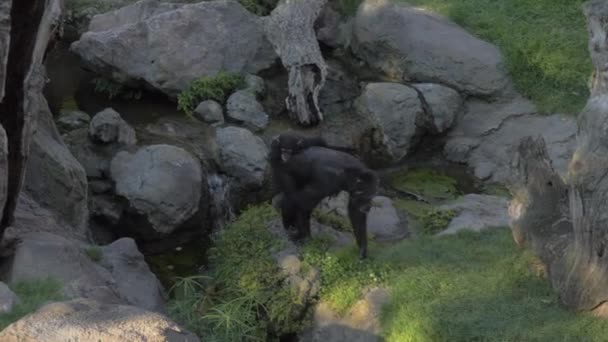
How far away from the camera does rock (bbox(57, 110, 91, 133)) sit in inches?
505

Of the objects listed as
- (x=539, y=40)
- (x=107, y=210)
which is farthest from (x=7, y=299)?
(x=539, y=40)

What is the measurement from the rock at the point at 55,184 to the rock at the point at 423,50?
257 inches

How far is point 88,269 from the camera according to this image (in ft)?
26.8

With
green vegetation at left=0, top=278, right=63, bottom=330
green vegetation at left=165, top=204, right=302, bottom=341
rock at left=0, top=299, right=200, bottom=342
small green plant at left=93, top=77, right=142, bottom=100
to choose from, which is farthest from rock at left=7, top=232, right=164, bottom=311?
small green plant at left=93, top=77, right=142, bottom=100

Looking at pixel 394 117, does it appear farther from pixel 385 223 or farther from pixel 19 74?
pixel 19 74

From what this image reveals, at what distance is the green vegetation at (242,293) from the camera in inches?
336

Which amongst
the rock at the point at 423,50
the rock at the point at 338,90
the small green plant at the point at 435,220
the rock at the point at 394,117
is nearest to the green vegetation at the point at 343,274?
the small green plant at the point at 435,220

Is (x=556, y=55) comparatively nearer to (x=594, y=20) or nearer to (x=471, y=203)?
(x=471, y=203)

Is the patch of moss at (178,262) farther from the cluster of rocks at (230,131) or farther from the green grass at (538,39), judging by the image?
the green grass at (538,39)

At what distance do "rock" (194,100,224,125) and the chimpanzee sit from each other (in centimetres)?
421

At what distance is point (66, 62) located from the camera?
15.7 metres

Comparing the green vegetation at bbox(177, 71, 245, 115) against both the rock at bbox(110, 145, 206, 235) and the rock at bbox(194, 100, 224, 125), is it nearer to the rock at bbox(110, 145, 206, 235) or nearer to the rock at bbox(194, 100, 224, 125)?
the rock at bbox(194, 100, 224, 125)

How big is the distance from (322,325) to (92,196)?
4.02 meters

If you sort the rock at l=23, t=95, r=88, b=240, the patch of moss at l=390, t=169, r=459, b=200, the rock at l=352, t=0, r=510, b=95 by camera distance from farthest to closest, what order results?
the rock at l=352, t=0, r=510, b=95, the patch of moss at l=390, t=169, r=459, b=200, the rock at l=23, t=95, r=88, b=240
